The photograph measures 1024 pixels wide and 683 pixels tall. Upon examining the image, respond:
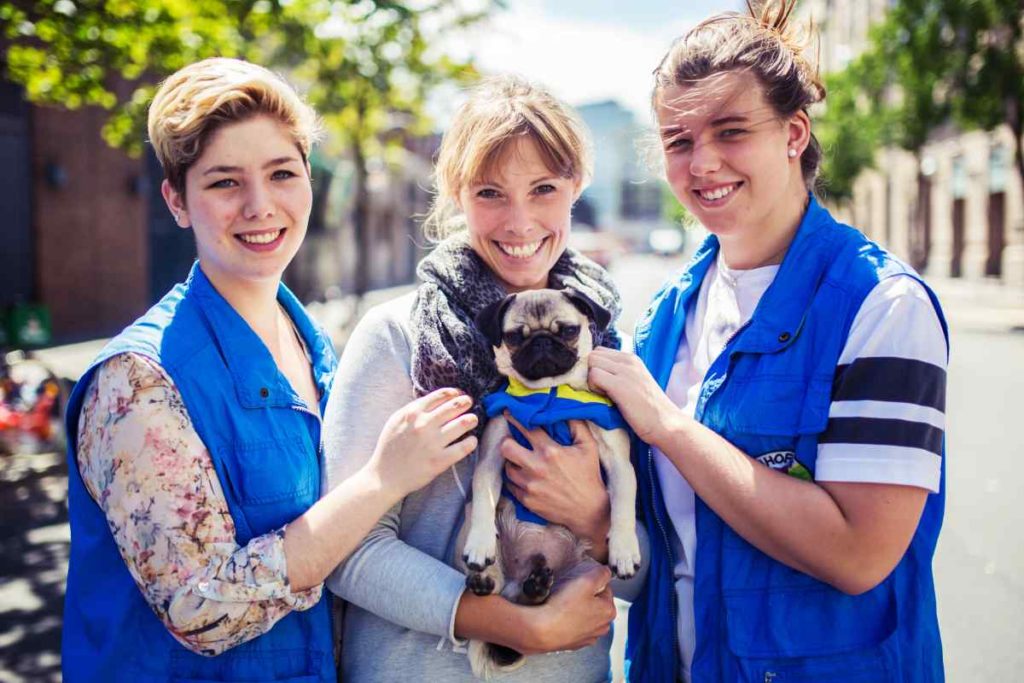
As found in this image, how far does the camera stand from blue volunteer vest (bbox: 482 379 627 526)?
2.48m

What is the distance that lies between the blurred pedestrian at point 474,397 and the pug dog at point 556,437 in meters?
0.05

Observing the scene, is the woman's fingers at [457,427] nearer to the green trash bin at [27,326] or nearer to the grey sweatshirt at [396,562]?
the grey sweatshirt at [396,562]

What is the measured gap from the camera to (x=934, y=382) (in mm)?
1902

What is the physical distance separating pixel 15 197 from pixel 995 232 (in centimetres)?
3247

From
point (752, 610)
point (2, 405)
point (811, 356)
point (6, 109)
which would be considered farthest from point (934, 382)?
point (6, 109)

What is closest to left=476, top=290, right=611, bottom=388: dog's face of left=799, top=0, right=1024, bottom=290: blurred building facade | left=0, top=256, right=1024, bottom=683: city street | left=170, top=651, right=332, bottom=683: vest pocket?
left=170, top=651, right=332, bottom=683: vest pocket

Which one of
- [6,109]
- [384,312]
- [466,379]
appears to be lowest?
[466,379]

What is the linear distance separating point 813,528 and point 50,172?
18233 millimetres

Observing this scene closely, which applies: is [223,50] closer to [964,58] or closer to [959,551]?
[959,551]

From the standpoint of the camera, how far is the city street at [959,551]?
4.48 m

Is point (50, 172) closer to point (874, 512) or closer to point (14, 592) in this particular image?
point (14, 592)

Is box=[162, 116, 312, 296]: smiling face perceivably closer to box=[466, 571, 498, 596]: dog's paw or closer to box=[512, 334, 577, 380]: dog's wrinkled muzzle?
box=[512, 334, 577, 380]: dog's wrinkled muzzle

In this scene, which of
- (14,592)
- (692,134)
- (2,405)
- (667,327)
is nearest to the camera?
(692,134)

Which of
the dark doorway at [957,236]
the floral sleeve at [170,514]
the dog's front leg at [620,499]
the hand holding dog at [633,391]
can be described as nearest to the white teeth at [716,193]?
the hand holding dog at [633,391]
